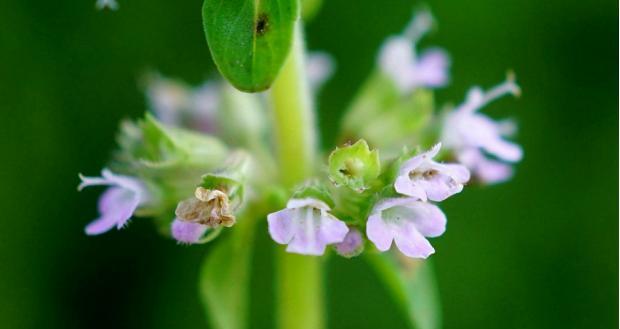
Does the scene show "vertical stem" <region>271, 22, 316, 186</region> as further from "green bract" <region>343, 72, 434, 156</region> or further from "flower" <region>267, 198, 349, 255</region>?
"flower" <region>267, 198, 349, 255</region>

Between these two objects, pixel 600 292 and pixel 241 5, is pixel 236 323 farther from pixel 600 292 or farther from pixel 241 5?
pixel 600 292

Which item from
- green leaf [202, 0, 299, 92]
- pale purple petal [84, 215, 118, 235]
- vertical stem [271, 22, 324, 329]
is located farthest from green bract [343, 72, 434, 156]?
pale purple petal [84, 215, 118, 235]

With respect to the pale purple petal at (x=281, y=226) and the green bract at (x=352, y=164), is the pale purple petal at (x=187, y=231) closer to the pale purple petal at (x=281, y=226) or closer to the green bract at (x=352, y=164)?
the pale purple petal at (x=281, y=226)

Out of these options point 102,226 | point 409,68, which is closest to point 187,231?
point 102,226

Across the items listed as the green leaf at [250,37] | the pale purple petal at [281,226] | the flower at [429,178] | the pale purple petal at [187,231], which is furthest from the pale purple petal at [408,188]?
the pale purple petal at [187,231]

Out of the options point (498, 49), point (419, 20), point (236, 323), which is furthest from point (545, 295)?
point (236, 323)

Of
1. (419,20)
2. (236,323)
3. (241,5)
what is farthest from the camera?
(419,20)
